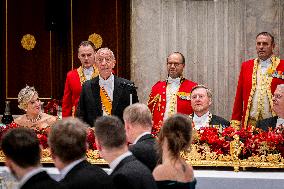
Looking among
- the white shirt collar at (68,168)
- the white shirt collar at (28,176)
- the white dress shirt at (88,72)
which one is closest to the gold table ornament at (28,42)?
the white dress shirt at (88,72)

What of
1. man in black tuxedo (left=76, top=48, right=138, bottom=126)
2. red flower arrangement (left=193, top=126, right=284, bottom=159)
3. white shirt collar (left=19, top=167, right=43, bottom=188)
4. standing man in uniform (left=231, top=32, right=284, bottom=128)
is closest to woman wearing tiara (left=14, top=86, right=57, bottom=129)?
man in black tuxedo (left=76, top=48, right=138, bottom=126)

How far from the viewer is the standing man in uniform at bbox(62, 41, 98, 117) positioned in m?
7.02

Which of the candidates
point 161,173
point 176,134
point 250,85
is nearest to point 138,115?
point 176,134

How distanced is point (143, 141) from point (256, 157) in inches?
46.3

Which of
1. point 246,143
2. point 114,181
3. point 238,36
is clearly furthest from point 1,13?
point 114,181

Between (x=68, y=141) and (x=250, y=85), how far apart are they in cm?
384

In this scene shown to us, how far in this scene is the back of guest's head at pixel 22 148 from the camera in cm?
310

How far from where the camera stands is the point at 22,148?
122 inches

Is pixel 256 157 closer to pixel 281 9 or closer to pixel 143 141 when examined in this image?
pixel 143 141

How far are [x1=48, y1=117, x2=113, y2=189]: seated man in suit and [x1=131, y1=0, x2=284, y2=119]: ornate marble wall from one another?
17.6ft

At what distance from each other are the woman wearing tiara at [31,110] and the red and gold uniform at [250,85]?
1.93 meters

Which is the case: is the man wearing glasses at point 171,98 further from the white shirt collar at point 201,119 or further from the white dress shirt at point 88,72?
the white shirt collar at point 201,119

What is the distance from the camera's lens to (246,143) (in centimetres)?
508

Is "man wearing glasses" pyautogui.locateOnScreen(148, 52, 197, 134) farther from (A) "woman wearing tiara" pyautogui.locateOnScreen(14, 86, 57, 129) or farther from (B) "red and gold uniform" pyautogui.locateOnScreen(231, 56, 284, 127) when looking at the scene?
(A) "woman wearing tiara" pyautogui.locateOnScreen(14, 86, 57, 129)
